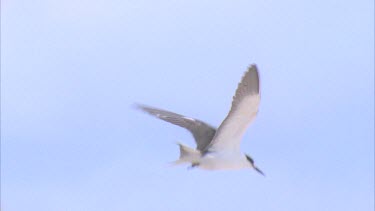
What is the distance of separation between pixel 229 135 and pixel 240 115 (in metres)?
0.48

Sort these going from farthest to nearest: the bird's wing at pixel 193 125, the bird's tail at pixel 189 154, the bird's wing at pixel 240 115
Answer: the bird's wing at pixel 193 125 → the bird's tail at pixel 189 154 → the bird's wing at pixel 240 115

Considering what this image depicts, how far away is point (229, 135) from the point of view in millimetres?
18141

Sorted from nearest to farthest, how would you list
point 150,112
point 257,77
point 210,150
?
point 257,77
point 210,150
point 150,112

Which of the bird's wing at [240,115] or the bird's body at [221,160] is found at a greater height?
the bird's wing at [240,115]

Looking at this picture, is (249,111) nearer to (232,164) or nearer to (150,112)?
(232,164)

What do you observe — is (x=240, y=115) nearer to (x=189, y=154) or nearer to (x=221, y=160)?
(x=221, y=160)

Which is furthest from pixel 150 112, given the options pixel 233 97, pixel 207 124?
pixel 233 97

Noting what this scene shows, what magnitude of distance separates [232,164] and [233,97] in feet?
4.76

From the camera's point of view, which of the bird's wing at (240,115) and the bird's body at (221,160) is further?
the bird's body at (221,160)

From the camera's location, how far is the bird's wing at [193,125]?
733 inches

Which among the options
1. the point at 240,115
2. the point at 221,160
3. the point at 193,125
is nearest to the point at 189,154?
the point at 221,160

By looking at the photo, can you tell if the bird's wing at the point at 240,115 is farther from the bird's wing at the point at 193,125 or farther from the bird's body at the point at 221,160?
the bird's wing at the point at 193,125

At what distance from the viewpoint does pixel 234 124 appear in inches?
706

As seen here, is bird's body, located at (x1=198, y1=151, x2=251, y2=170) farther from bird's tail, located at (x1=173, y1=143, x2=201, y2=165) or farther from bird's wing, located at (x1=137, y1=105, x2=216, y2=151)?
bird's wing, located at (x1=137, y1=105, x2=216, y2=151)
